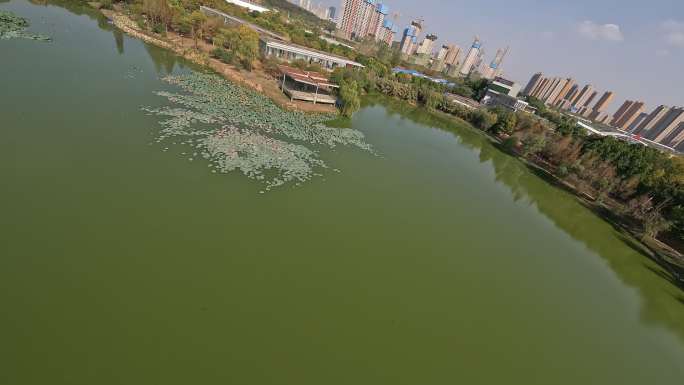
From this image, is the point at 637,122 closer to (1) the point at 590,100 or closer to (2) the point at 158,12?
(1) the point at 590,100

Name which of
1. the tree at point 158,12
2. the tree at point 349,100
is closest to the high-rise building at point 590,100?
the tree at point 349,100

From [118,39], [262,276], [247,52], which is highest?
[247,52]

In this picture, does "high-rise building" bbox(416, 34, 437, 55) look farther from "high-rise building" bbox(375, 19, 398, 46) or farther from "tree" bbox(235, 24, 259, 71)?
"tree" bbox(235, 24, 259, 71)

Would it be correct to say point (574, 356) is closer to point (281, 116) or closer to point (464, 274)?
point (464, 274)

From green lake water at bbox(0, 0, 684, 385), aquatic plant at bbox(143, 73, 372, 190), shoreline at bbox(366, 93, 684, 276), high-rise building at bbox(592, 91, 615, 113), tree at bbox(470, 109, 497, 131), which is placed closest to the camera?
green lake water at bbox(0, 0, 684, 385)

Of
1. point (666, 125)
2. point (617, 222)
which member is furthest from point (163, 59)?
point (666, 125)

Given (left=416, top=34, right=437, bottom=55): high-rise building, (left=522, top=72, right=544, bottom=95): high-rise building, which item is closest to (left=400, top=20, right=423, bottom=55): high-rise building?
(left=416, top=34, right=437, bottom=55): high-rise building
